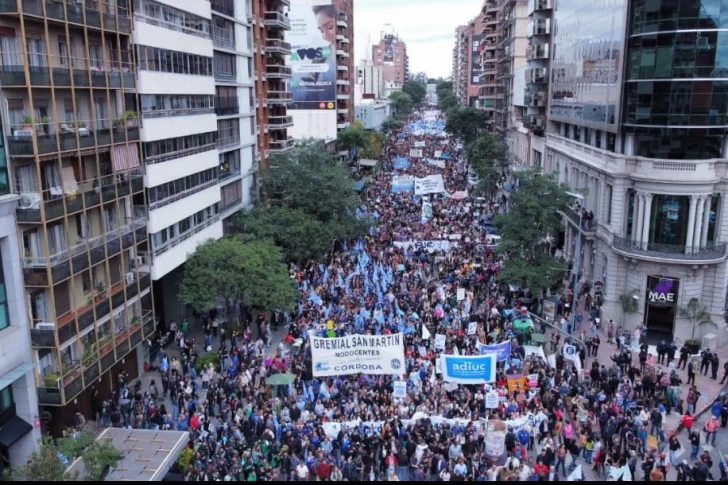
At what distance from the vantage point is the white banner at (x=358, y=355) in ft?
84.7

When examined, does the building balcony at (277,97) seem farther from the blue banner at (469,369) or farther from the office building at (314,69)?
the blue banner at (469,369)

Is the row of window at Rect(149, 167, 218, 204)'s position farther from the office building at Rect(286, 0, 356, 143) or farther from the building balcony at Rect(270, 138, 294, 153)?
the office building at Rect(286, 0, 356, 143)

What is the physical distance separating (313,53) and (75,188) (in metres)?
63.4

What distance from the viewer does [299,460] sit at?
21.0 m

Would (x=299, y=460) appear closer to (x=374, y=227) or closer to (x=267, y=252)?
(x=267, y=252)

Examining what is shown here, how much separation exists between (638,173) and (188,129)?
24738mm

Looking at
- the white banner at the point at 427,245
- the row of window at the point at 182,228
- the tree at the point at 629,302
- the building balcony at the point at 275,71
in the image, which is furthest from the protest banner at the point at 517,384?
the building balcony at the point at 275,71

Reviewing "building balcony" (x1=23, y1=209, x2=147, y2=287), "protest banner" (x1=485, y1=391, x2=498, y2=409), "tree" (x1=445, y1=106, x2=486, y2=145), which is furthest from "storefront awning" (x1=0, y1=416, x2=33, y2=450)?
"tree" (x1=445, y1=106, x2=486, y2=145)

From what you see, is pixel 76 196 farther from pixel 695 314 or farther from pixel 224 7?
pixel 695 314

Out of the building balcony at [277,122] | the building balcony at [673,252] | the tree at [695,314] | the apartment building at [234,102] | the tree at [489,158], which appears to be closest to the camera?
the tree at [695,314]

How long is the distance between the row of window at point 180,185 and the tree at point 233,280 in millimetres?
3418

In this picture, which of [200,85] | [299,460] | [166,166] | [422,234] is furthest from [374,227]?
[299,460]

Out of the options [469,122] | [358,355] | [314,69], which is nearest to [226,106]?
[358,355]

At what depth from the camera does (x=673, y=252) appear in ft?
116
